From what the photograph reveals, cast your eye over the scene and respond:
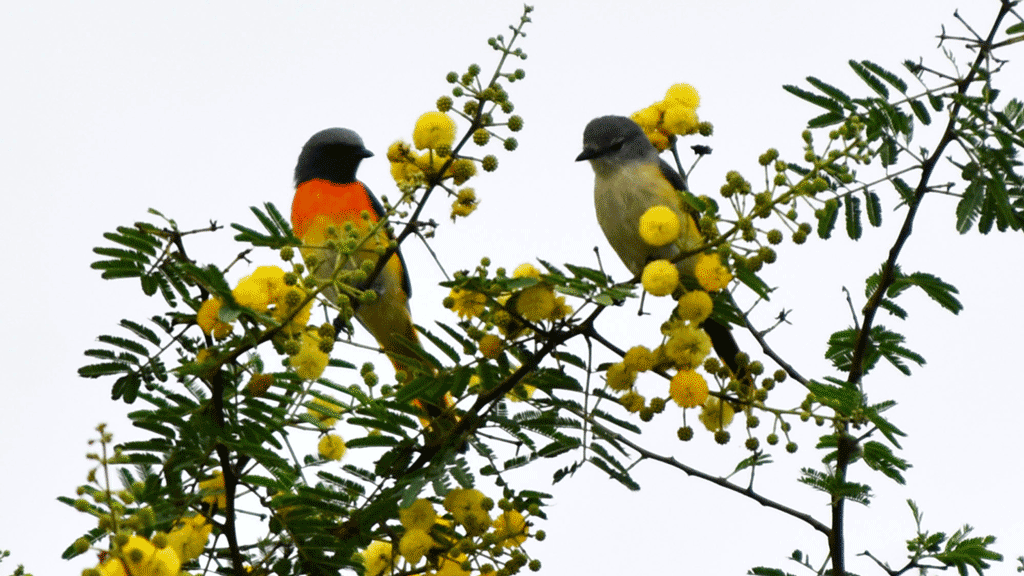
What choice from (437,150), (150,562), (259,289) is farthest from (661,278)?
(150,562)

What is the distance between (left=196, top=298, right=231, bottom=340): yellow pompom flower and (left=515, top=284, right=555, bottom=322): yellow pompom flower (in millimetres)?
750

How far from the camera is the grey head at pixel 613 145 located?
550 cm

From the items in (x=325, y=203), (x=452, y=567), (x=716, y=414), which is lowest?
(x=452, y=567)

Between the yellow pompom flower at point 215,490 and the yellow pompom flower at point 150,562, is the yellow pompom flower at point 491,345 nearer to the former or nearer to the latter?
the yellow pompom flower at point 215,490

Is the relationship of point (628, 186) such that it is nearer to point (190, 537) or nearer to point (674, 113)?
point (674, 113)

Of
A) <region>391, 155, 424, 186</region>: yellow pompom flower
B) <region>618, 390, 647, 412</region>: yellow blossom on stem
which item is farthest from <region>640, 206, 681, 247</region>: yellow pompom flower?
<region>391, 155, 424, 186</region>: yellow pompom flower

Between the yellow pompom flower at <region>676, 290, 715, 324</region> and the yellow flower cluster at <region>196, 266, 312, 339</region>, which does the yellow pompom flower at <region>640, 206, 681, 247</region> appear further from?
the yellow flower cluster at <region>196, 266, 312, 339</region>

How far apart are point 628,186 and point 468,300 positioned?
89.9 inches

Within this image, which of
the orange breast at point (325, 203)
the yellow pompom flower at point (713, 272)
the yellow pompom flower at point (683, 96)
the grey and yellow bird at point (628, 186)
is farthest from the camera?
the orange breast at point (325, 203)

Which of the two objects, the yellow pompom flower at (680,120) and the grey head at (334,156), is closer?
the yellow pompom flower at (680,120)

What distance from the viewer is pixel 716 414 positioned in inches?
119

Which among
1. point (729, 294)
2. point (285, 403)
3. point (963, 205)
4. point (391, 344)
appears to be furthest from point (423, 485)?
point (391, 344)

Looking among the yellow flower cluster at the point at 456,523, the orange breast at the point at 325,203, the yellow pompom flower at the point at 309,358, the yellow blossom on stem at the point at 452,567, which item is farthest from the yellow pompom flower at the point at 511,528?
the orange breast at the point at 325,203

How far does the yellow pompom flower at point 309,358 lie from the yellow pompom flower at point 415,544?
1.69 feet
